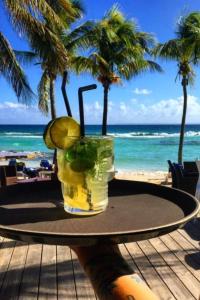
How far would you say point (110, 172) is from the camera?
1288 millimetres

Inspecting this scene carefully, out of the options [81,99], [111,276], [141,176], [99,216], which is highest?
[81,99]

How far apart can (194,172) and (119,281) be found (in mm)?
5212

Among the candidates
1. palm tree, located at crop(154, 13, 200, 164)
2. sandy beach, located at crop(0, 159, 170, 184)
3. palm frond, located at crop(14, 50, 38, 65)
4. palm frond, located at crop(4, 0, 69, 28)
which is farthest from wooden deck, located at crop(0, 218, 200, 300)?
palm frond, located at crop(14, 50, 38, 65)

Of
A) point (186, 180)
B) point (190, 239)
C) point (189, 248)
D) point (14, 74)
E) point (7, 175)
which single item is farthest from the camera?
point (14, 74)

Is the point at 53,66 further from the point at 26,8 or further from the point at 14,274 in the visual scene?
the point at 14,274

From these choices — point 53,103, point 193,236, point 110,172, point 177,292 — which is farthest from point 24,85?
point 110,172

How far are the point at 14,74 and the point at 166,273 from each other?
267 inches

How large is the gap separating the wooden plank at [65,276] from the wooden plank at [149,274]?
599 millimetres

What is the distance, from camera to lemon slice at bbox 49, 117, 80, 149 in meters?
1.24

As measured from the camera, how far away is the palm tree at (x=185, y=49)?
12.5m

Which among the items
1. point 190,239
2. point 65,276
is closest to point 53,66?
point 190,239

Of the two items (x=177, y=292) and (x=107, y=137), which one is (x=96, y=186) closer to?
(x=107, y=137)

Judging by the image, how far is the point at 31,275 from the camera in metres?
3.07

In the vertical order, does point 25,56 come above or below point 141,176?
above
